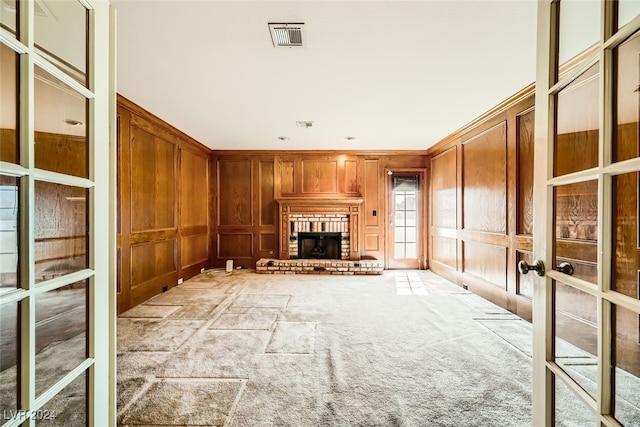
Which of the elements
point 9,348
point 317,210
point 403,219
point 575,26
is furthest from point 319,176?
point 9,348

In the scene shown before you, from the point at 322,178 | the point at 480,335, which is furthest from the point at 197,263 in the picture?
the point at 480,335

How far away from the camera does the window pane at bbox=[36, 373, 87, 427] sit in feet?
→ 2.74

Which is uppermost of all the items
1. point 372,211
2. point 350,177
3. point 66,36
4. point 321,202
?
point 350,177

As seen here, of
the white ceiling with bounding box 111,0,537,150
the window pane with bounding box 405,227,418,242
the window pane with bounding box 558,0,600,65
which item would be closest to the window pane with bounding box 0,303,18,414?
the window pane with bounding box 558,0,600,65

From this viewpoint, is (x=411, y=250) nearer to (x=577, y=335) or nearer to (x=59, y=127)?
(x=577, y=335)

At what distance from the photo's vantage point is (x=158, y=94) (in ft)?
10.5

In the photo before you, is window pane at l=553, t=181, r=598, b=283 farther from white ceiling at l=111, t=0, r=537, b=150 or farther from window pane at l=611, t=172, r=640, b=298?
white ceiling at l=111, t=0, r=537, b=150

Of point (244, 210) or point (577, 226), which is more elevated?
point (244, 210)

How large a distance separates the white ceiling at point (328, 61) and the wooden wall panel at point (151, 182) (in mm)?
456

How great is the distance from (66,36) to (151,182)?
345 cm

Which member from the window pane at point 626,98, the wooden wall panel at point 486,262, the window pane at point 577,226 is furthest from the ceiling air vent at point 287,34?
the wooden wall panel at point 486,262

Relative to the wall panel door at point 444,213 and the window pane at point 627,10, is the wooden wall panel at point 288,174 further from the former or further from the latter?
the window pane at point 627,10

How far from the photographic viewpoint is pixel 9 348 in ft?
2.36

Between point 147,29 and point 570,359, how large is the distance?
2919mm
